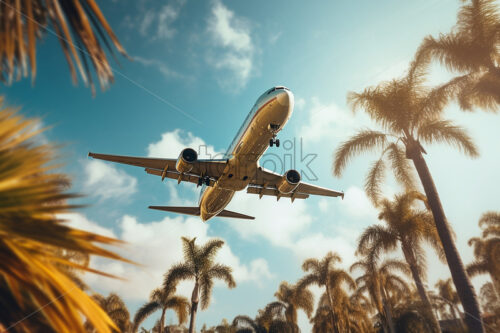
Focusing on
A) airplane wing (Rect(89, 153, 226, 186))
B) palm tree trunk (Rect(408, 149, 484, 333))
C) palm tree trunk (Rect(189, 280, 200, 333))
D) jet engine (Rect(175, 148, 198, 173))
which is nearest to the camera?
palm tree trunk (Rect(408, 149, 484, 333))

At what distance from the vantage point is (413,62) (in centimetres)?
1380

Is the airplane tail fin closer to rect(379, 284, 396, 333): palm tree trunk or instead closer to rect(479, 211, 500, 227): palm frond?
rect(379, 284, 396, 333): palm tree trunk

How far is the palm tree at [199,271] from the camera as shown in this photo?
20.1 meters

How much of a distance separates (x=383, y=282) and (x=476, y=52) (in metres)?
20.2

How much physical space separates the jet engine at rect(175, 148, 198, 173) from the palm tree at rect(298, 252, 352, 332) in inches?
650

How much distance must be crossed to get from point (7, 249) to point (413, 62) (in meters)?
16.8

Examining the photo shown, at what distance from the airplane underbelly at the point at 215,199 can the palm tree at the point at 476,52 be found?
48.7ft

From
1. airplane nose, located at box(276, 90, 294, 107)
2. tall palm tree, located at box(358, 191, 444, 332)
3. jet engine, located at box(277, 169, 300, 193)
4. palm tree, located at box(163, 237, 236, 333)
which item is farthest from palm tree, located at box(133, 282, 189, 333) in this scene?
airplane nose, located at box(276, 90, 294, 107)

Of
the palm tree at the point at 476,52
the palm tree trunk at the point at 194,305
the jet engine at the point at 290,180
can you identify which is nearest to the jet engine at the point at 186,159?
the jet engine at the point at 290,180

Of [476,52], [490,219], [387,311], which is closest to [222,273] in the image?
[387,311]

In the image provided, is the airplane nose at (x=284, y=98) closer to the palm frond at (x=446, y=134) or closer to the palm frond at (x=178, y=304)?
the palm frond at (x=446, y=134)

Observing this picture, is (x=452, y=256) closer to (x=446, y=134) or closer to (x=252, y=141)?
(x=446, y=134)

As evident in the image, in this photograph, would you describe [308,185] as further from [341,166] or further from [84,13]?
[84,13]

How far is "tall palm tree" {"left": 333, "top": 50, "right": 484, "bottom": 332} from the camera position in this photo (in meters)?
12.8
